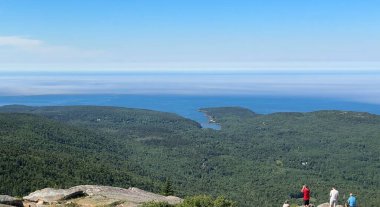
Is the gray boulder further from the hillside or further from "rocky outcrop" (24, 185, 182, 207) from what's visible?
the hillside

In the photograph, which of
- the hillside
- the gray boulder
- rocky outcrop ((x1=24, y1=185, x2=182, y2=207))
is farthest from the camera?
the hillside

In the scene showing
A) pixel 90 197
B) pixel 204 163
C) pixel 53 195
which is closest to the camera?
pixel 53 195

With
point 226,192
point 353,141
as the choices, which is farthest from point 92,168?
point 353,141

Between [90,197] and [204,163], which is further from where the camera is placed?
[204,163]

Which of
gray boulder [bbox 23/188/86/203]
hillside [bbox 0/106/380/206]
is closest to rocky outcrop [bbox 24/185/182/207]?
gray boulder [bbox 23/188/86/203]

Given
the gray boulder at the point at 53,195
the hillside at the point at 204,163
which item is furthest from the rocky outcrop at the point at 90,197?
the hillside at the point at 204,163

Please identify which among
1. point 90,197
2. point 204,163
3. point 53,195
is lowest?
point 204,163

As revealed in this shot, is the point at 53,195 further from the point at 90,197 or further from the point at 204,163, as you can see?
the point at 204,163

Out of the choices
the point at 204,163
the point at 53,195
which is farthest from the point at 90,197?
the point at 204,163

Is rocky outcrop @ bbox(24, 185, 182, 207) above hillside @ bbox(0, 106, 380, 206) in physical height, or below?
above

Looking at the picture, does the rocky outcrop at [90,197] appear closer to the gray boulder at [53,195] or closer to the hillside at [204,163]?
the gray boulder at [53,195]

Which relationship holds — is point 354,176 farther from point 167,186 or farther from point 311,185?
point 167,186
